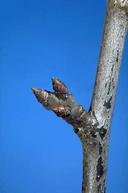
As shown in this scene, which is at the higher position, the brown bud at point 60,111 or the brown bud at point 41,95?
the brown bud at point 41,95

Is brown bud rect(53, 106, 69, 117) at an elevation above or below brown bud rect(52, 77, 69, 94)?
below

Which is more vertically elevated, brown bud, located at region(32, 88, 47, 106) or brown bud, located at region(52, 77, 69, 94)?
brown bud, located at region(52, 77, 69, 94)

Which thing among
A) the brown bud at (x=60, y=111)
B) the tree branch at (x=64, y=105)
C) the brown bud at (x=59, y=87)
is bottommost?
the brown bud at (x=60, y=111)

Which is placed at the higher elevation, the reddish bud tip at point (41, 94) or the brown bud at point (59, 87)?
the brown bud at point (59, 87)

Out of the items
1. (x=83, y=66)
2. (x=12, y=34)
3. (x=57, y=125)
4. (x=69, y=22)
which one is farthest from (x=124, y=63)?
(x=12, y=34)

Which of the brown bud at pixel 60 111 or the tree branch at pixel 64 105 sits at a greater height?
Answer: the tree branch at pixel 64 105

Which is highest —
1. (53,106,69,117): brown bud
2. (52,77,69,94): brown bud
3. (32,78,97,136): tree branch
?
(52,77,69,94): brown bud

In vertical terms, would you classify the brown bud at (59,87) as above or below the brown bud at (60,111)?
above

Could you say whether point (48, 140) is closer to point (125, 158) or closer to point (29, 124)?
point (29, 124)
